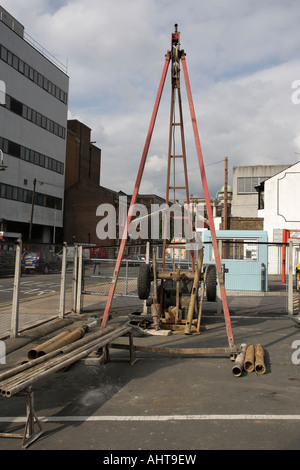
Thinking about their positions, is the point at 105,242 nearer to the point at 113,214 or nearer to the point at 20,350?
the point at 113,214

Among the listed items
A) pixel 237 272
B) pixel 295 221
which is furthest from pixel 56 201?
pixel 237 272

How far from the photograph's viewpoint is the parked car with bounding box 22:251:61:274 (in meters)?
29.3

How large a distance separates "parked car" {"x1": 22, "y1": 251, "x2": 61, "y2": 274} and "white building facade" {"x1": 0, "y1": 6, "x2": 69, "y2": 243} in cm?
1124

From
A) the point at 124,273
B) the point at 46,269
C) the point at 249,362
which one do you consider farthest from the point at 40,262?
the point at 249,362

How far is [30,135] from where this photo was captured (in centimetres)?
4834

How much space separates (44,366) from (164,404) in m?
1.61

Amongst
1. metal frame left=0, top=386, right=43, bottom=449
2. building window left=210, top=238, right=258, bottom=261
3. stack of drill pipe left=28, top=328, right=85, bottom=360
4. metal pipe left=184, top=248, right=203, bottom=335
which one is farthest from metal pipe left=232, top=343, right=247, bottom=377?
building window left=210, top=238, right=258, bottom=261

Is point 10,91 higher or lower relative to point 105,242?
higher

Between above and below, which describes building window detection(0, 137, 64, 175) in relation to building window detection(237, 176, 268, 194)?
above

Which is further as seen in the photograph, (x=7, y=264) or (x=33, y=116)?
(x=33, y=116)

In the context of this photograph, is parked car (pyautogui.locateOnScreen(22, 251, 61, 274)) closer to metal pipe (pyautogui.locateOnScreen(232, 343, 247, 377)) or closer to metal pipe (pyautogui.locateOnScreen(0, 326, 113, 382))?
metal pipe (pyautogui.locateOnScreen(0, 326, 113, 382))

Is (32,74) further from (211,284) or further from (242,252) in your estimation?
(211,284)

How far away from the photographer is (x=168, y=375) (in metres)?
6.37
